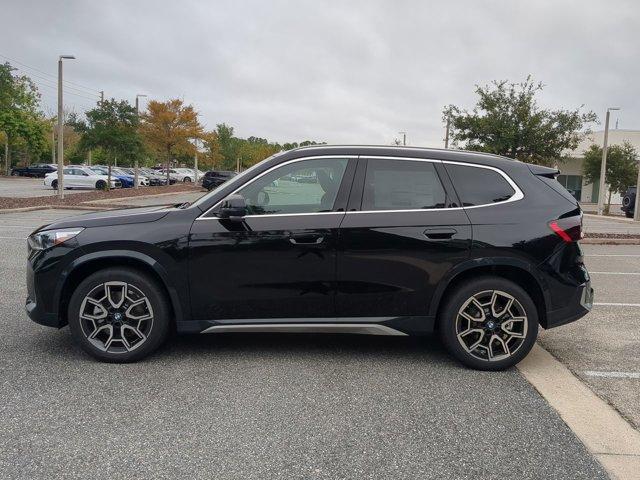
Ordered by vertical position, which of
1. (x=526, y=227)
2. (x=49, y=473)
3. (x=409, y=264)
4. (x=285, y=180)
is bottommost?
(x=49, y=473)

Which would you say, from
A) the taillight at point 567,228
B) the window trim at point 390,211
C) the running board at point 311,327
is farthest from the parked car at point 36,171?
the taillight at point 567,228

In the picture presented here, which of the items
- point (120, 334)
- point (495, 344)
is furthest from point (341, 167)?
point (120, 334)

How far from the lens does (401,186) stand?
456 centimetres

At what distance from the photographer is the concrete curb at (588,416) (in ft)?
10.3

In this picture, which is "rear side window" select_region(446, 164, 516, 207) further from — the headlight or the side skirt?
the headlight

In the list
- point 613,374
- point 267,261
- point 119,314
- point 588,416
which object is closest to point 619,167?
point 613,374

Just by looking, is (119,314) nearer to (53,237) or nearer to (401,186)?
(53,237)

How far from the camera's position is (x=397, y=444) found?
3.24m

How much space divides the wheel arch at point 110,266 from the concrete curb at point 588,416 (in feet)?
9.43

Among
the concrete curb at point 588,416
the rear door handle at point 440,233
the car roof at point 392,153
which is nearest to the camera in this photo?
the concrete curb at point 588,416

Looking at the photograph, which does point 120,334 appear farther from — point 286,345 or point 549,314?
point 549,314

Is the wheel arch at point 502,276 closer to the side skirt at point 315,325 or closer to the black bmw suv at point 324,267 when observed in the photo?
the black bmw suv at point 324,267

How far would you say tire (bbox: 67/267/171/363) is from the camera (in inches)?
173

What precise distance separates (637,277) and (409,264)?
6121 millimetres
